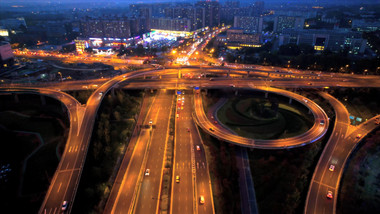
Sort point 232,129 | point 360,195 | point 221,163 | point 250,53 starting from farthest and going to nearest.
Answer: point 250,53, point 232,129, point 221,163, point 360,195

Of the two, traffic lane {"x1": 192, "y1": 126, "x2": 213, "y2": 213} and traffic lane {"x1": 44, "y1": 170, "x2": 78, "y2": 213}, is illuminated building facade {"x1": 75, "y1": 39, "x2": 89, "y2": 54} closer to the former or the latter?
traffic lane {"x1": 44, "y1": 170, "x2": 78, "y2": 213}

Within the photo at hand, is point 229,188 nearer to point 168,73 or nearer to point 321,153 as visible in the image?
point 321,153

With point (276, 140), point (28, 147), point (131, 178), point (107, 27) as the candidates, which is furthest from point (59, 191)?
point (107, 27)

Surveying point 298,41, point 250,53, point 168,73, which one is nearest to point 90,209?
point 168,73

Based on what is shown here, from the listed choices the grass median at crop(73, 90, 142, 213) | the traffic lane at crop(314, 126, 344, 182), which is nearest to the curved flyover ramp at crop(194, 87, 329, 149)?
the traffic lane at crop(314, 126, 344, 182)

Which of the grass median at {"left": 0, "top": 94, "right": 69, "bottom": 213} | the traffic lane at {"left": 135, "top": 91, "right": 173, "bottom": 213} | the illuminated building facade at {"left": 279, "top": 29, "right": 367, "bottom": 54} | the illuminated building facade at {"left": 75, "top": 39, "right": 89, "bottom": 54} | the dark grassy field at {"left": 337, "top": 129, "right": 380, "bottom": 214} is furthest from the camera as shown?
the illuminated building facade at {"left": 75, "top": 39, "right": 89, "bottom": 54}

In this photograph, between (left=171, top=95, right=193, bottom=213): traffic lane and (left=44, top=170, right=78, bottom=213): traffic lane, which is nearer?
(left=44, top=170, right=78, bottom=213): traffic lane
